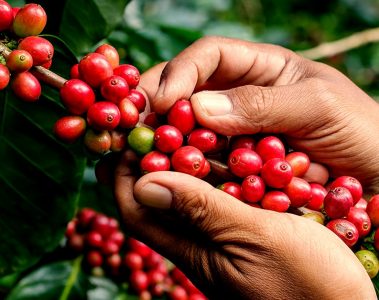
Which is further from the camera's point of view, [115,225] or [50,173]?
[115,225]

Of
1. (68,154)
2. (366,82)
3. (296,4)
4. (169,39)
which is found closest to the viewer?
(68,154)

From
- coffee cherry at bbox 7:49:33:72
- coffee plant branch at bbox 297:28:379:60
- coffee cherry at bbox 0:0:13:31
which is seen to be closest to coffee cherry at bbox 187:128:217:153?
coffee cherry at bbox 7:49:33:72

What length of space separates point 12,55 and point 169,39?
5.87ft

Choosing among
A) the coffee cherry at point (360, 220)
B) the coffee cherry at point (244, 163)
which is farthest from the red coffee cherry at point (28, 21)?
the coffee cherry at point (360, 220)

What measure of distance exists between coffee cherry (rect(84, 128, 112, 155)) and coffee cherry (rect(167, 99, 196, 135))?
24 cm

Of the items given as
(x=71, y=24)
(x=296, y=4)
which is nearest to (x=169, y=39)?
(x=71, y=24)

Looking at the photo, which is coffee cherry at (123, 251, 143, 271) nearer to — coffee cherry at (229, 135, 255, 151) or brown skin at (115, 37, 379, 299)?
brown skin at (115, 37, 379, 299)

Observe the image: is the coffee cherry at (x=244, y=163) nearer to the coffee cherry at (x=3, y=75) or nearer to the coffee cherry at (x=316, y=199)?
the coffee cherry at (x=316, y=199)

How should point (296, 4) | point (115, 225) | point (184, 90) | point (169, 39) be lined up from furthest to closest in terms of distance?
point (296, 4) → point (169, 39) → point (115, 225) → point (184, 90)

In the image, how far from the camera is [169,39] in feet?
10.3

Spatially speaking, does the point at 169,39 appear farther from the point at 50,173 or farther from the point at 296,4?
the point at 296,4

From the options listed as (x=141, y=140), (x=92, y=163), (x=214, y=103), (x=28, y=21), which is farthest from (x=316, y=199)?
(x=92, y=163)

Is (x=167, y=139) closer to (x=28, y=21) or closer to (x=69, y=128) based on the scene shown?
(x=69, y=128)

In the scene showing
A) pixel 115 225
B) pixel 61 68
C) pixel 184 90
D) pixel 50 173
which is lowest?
pixel 115 225
